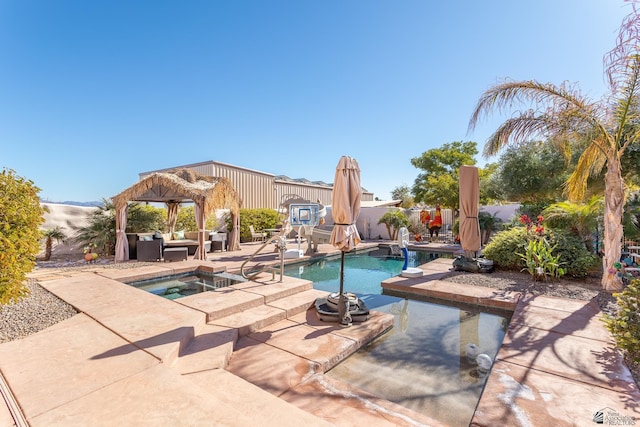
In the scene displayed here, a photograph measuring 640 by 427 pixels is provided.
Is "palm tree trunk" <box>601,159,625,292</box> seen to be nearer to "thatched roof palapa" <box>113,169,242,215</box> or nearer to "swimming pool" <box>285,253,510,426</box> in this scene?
"swimming pool" <box>285,253,510,426</box>

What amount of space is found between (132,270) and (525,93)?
10.3 meters

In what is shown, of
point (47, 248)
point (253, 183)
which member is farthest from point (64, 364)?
point (253, 183)

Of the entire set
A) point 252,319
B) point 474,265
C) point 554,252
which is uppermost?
point 554,252

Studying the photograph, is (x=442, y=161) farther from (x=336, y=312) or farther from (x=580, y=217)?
(x=336, y=312)

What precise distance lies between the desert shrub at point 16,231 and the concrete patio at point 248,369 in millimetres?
727

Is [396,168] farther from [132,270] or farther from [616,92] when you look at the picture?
[132,270]

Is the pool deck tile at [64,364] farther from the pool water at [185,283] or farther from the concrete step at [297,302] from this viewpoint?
the pool water at [185,283]

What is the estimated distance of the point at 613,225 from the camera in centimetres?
528

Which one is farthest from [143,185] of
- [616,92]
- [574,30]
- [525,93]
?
[574,30]

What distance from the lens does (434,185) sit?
58.1 feet

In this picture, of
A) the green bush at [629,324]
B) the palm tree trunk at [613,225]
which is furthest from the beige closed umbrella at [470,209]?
the green bush at [629,324]

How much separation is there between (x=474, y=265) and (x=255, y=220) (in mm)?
11011

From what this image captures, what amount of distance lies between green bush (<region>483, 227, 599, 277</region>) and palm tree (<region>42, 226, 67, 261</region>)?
1399cm

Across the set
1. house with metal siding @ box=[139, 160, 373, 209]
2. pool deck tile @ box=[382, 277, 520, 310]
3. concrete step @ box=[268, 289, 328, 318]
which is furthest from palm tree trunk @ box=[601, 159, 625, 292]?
house with metal siding @ box=[139, 160, 373, 209]
